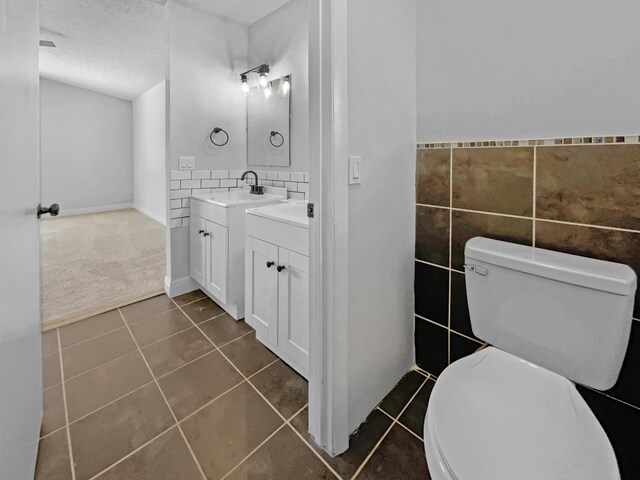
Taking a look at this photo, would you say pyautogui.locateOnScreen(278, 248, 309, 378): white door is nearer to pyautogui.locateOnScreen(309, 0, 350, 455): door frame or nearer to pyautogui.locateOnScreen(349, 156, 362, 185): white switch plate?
pyautogui.locateOnScreen(309, 0, 350, 455): door frame

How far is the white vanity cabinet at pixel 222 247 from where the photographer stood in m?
2.12

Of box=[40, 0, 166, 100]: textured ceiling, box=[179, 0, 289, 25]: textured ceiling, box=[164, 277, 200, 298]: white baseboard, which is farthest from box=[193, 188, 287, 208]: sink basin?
box=[40, 0, 166, 100]: textured ceiling

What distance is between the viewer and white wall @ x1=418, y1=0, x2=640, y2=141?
97cm

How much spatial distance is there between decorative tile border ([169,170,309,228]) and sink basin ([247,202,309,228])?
1.35 ft

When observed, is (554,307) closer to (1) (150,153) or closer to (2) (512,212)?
(2) (512,212)

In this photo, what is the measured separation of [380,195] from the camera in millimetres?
1276

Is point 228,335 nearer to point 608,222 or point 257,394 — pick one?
point 257,394

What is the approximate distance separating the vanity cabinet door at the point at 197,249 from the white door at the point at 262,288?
2.49ft

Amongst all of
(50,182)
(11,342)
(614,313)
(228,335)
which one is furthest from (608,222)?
(50,182)

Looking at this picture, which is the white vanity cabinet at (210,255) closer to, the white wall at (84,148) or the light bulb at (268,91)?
the light bulb at (268,91)

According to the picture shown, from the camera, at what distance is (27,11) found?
985mm

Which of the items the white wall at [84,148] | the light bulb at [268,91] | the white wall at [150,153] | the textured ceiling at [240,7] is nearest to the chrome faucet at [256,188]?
the light bulb at [268,91]

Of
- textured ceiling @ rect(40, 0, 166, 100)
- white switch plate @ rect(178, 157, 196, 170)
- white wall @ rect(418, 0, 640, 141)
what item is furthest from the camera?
textured ceiling @ rect(40, 0, 166, 100)

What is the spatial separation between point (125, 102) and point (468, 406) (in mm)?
7884
